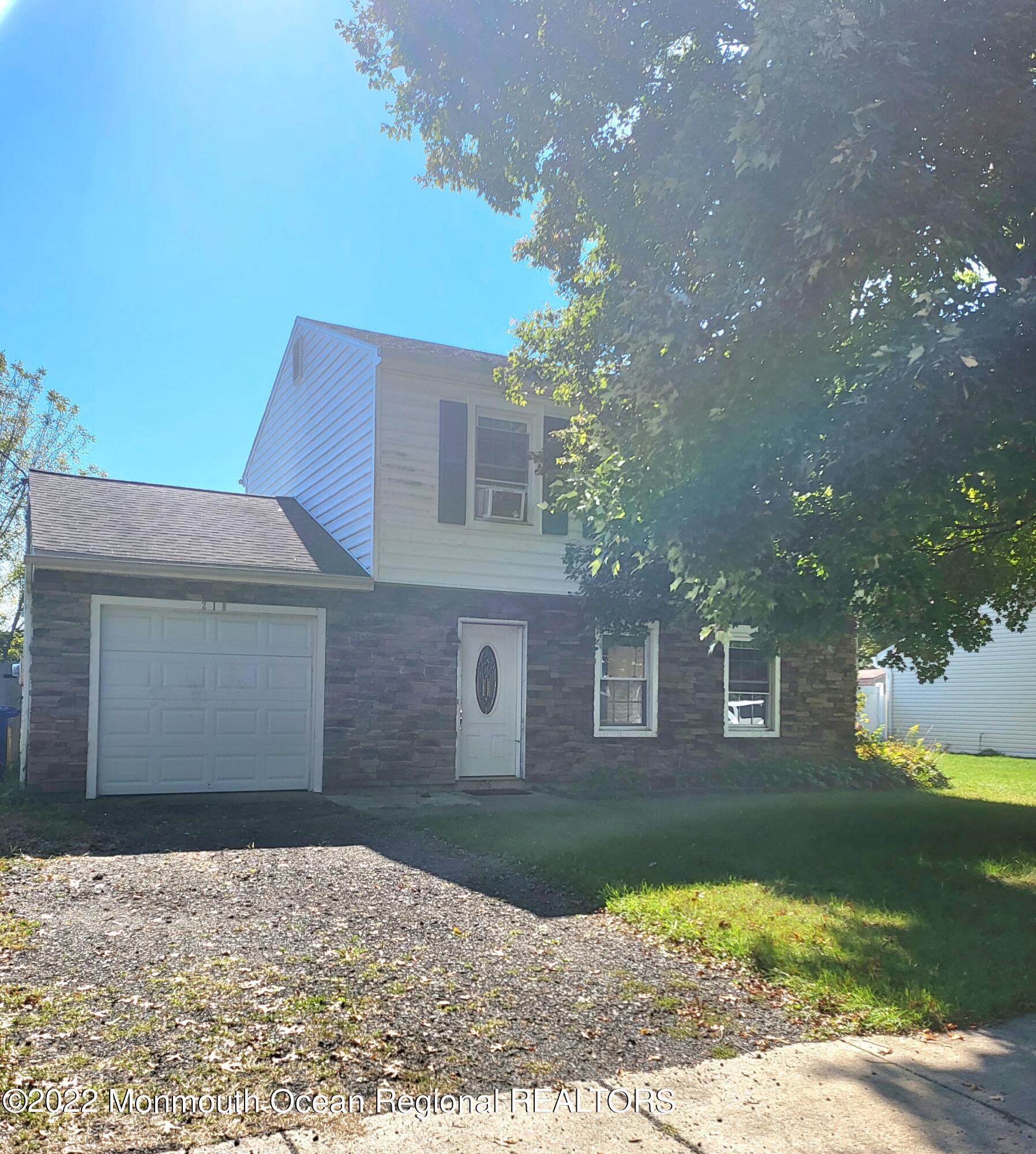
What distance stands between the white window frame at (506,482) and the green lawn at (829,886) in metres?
4.06

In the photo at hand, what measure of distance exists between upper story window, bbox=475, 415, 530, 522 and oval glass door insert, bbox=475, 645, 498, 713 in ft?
6.27

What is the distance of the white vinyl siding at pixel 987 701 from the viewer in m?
25.1

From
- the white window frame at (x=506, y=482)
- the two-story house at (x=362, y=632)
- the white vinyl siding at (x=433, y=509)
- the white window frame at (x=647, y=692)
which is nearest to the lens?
the two-story house at (x=362, y=632)

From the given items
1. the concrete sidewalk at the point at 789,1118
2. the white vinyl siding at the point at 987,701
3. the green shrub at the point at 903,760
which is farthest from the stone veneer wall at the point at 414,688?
the white vinyl siding at the point at 987,701

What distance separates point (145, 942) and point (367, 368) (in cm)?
891

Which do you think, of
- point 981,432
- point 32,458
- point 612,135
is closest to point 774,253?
point 981,432

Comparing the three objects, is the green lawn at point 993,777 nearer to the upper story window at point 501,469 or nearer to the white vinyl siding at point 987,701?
the white vinyl siding at point 987,701

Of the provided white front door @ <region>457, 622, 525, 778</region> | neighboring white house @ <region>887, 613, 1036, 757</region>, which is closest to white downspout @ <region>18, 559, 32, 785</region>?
white front door @ <region>457, 622, 525, 778</region>

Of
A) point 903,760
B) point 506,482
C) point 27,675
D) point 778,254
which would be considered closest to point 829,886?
point 778,254

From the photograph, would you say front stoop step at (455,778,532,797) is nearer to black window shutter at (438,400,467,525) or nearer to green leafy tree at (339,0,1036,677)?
black window shutter at (438,400,467,525)

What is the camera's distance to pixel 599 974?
507cm

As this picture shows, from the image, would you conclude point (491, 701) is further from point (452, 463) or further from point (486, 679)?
point (452, 463)

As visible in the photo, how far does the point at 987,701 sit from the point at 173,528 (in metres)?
23.1

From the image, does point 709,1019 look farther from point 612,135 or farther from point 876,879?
point 612,135
